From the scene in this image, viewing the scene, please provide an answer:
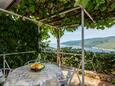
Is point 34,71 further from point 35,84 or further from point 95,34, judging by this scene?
point 95,34

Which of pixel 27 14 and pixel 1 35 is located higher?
pixel 27 14

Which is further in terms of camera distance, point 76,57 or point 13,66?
point 76,57

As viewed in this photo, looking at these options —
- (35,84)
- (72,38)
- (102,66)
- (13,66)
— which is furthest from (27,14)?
(72,38)

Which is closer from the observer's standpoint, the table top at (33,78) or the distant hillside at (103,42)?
the table top at (33,78)

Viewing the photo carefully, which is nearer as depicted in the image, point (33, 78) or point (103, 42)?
point (33, 78)

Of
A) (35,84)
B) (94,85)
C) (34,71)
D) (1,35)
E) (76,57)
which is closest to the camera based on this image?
(35,84)

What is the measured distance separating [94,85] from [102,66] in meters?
2.55

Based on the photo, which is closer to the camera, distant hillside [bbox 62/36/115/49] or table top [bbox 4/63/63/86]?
table top [bbox 4/63/63/86]

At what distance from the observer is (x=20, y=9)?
6.30 meters

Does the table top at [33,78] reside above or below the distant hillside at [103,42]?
below

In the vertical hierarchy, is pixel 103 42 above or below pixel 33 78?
above

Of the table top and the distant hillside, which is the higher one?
the distant hillside

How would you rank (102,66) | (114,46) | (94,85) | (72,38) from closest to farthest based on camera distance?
1. (94,85)
2. (102,66)
3. (114,46)
4. (72,38)

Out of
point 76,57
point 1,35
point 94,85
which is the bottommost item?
point 94,85
